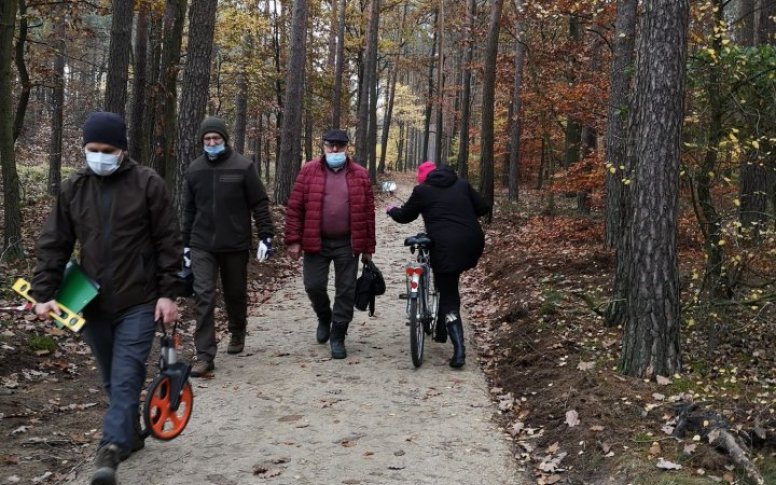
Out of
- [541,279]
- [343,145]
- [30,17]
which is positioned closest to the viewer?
[343,145]

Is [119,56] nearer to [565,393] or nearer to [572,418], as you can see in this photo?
[565,393]

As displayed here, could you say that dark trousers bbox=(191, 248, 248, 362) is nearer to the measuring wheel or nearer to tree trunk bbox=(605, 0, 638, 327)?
the measuring wheel

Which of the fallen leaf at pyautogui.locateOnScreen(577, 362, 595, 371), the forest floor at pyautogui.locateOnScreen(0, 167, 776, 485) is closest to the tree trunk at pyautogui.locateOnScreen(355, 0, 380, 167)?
the forest floor at pyautogui.locateOnScreen(0, 167, 776, 485)

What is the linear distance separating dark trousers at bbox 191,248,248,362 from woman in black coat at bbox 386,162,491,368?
1.77m

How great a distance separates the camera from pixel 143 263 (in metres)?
4.38

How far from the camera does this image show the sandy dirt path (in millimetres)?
4840

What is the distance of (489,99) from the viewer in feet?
60.7

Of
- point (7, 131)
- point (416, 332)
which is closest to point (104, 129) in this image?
point (416, 332)

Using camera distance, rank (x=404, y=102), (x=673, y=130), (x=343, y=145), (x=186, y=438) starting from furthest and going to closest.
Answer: (x=404, y=102) → (x=343, y=145) → (x=673, y=130) → (x=186, y=438)

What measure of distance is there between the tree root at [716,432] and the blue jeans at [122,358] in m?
3.72

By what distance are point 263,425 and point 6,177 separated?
664 cm

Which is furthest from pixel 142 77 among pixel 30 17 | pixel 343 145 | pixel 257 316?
Answer: pixel 343 145

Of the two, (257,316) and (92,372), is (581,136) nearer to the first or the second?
(257,316)

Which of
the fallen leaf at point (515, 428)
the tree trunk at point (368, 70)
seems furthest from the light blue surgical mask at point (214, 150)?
the tree trunk at point (368, 70)
